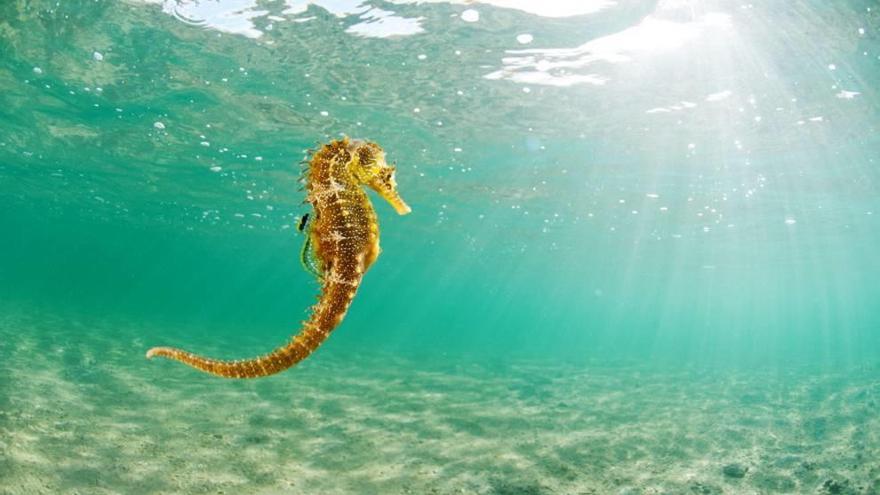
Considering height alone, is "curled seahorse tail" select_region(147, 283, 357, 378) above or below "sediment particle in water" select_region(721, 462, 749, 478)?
above

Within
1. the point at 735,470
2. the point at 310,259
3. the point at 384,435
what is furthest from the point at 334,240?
the point at 735,470

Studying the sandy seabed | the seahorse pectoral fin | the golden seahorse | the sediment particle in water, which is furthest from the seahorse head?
the sediment particle in water

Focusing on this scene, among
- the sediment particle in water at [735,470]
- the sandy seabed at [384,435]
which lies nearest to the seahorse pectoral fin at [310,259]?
the sandy seabed at [384,435]

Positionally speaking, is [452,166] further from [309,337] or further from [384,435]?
[309,337]

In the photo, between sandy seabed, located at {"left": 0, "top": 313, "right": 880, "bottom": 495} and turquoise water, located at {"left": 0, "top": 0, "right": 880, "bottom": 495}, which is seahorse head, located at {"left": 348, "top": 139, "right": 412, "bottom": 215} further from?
sandy seabed, located at {"left": 0, "top": 313, "right": 880, "bottom": 495}

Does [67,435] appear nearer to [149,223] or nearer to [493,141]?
[493,141]

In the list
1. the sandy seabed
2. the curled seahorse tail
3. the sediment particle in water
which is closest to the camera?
the curled seahorse tail
